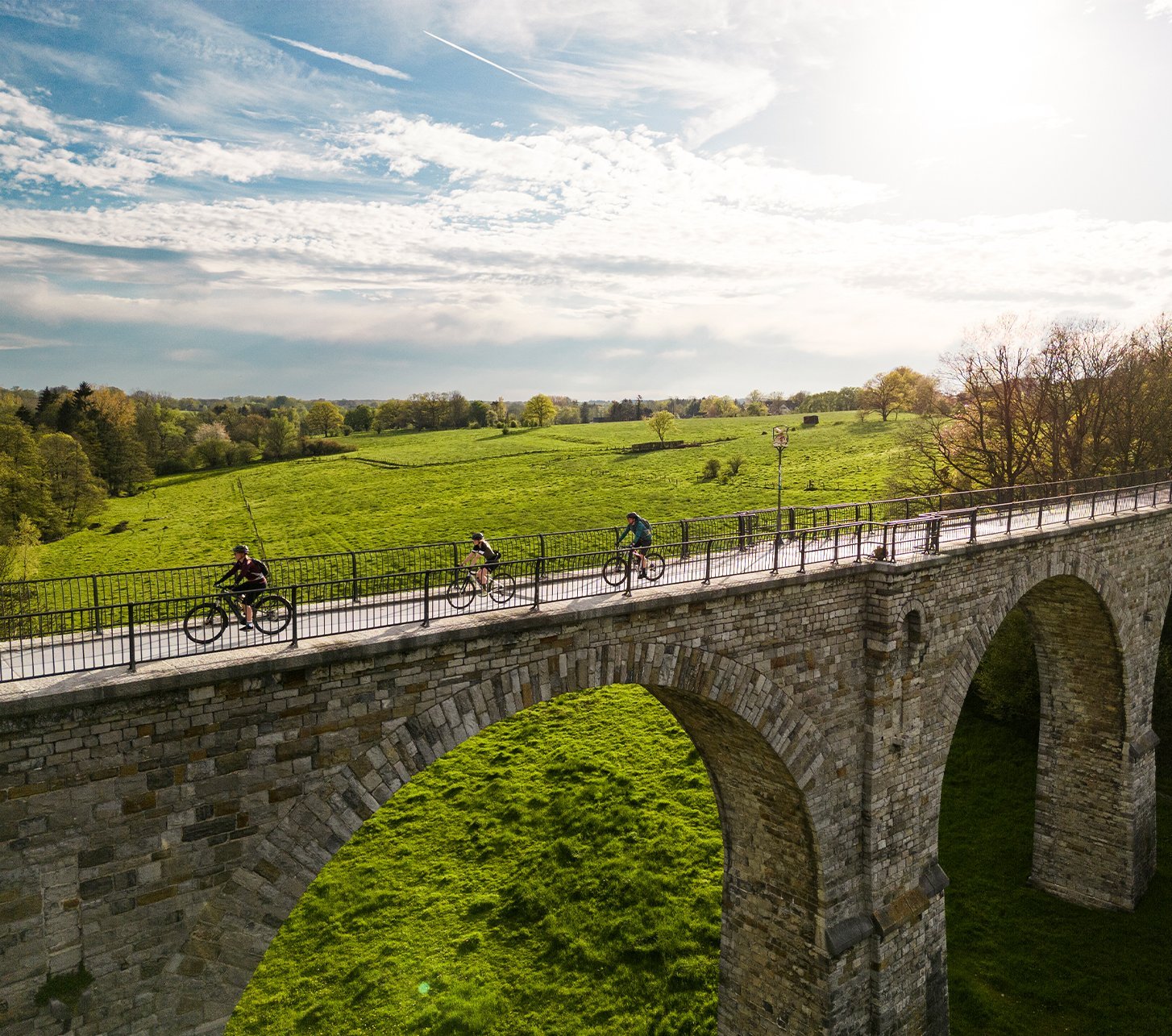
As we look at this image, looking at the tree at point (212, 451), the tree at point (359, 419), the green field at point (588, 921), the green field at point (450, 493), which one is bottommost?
the green field at point (588, 921)

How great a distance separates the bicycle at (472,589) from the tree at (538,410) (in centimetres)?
7686

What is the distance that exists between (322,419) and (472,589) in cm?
8047

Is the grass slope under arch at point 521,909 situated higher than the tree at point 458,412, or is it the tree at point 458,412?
the tree at point 458,412

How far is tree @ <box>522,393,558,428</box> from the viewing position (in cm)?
8788

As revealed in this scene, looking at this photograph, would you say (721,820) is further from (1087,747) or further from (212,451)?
(212,451)

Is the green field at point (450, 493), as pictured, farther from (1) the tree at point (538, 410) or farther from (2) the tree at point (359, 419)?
(2) the tree at point (359, 419)

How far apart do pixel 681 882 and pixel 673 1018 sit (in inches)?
136

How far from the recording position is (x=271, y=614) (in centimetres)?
1012

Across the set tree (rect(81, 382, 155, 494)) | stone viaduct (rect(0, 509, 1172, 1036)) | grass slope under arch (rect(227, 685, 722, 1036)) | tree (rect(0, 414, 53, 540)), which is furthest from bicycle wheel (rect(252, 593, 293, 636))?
tree (rect(81, 382, 155, 494))

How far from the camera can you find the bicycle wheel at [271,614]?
370 inches

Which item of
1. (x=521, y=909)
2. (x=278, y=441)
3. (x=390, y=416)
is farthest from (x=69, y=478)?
(x=390, y=416)

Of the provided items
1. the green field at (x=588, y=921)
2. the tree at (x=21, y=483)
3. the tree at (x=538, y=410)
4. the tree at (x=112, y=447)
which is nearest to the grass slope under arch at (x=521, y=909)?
the green field at (x=588, y=921)

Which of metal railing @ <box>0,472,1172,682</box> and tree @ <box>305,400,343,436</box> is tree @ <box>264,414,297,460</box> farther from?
metal railing @ <box>0,472,1172,682</box>

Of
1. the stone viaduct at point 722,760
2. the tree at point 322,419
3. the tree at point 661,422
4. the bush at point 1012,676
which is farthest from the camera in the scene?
the tree at point 322,419
